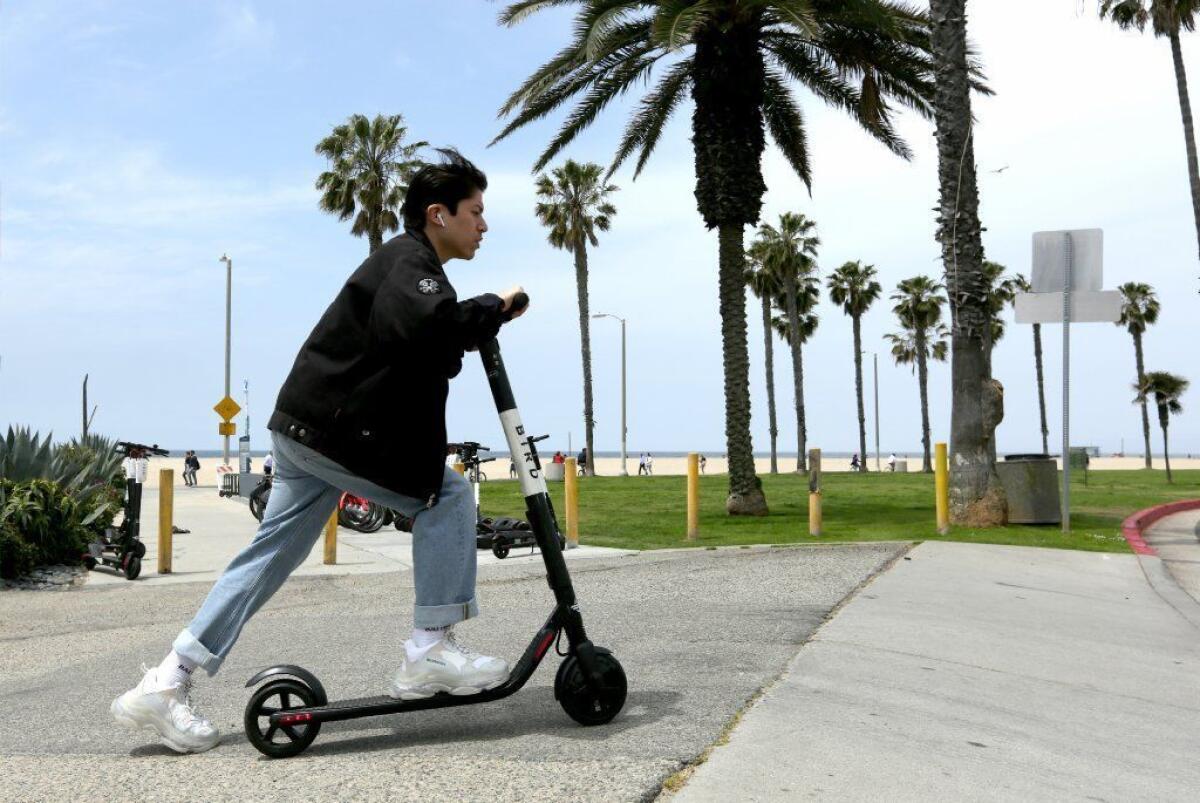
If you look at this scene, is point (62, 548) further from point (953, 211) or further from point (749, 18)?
point (749, 18)

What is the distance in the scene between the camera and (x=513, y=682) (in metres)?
3.31

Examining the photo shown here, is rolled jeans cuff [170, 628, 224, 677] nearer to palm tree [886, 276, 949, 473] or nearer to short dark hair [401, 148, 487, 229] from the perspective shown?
short dark hair [401, 148, 487, 229]

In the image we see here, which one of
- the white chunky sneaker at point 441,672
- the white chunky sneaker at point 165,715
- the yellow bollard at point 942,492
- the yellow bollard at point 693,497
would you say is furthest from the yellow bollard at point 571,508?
the white chunky sneaker at point 165,715

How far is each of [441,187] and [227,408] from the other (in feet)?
110

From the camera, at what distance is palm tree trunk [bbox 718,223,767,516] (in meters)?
17.3

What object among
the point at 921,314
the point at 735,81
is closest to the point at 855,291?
the point at 921,314

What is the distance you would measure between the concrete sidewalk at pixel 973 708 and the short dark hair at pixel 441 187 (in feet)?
6.10

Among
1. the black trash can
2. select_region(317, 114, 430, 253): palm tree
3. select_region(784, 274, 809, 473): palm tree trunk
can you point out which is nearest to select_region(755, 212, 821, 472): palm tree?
select_region(784, 274, 809, 473): palm tree trunk

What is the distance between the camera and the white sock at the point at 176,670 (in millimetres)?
3230

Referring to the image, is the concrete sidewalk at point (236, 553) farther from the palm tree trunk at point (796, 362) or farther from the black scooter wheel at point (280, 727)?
the palm tree trunk at point (796, 362)

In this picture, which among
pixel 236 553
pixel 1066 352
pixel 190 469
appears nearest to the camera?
pixel 236 553

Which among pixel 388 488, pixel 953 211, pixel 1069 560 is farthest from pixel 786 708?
pixel 953 211

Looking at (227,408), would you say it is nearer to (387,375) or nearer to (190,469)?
(190,469)

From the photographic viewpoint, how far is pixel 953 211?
13.7 meters
